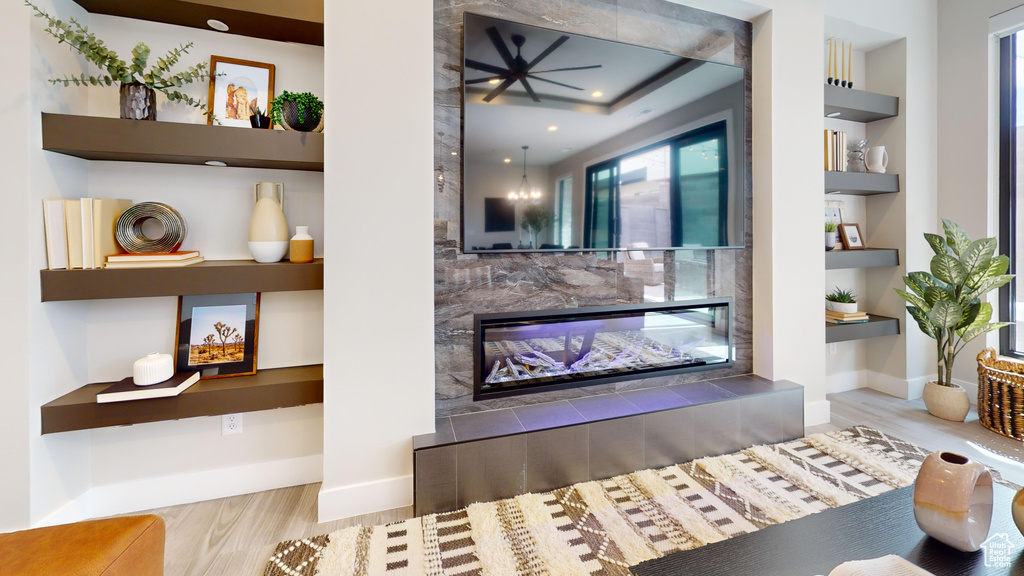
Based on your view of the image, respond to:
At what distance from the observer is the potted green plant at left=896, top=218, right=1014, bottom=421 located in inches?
103

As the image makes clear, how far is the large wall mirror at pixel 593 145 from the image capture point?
81.2 inches

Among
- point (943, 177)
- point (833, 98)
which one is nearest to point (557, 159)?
point (833, 98)

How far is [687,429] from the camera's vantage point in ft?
7.25

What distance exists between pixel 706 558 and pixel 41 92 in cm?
262

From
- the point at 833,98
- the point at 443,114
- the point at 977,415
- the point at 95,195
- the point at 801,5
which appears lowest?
the point at 977,415

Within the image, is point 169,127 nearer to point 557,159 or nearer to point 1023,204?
point 557,159

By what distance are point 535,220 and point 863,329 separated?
8.60ft

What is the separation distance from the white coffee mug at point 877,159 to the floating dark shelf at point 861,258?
1.94 feet

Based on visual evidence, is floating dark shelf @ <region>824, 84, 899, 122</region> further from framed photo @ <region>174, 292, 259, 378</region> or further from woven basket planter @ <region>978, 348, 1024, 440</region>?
framed photo @ <region>174, 292, 259, 378</region>

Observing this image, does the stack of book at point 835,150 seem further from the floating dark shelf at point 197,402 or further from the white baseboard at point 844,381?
the floating dark shelf at point 197,402

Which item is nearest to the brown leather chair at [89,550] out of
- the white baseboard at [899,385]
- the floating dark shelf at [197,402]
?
the floating dark shelf at [197,402]

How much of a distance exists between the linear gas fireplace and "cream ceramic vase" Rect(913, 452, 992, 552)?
1411 mm

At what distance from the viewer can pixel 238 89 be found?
6.35ft

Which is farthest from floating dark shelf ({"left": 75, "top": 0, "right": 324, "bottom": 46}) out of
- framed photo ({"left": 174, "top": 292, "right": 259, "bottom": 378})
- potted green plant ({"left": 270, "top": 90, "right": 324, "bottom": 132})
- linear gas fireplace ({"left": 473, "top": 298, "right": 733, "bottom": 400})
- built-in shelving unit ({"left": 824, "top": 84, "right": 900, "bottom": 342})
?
built-in shelving unit ({"left": 824, "top": 84, "right": 900, "bottom": 342})
